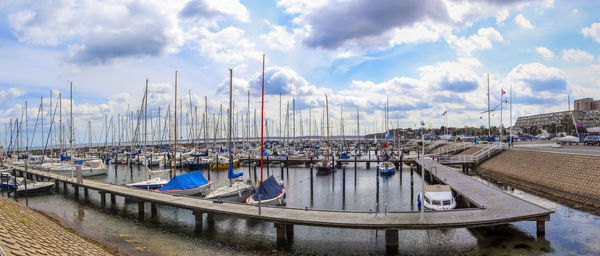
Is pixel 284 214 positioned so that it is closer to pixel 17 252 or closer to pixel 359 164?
pixel 17 252

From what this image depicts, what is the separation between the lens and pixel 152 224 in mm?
27312

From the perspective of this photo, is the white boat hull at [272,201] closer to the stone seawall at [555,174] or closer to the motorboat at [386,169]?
the stone seawall at [555,174]

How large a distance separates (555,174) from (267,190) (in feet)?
109

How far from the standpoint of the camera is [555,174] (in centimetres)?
3609

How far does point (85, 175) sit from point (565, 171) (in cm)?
7582


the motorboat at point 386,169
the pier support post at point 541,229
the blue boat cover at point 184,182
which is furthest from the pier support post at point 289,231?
the motorboat at point 386,169

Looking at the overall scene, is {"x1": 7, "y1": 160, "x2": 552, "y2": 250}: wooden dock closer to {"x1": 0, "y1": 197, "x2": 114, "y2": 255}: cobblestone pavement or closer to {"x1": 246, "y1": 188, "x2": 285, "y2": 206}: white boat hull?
{"x1": 246, "y1": 188, "x2": 285, "y2": 206}: white boat hull

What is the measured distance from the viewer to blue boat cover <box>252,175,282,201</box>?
27625 mm

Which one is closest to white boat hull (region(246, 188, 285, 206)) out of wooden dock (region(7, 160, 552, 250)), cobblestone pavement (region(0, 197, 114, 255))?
wooden dock (region(7, 160, 552, 250))

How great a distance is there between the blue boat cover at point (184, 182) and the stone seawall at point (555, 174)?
1481 inches

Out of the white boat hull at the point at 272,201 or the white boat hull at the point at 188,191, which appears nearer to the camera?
the white boat hull at the point at 272,201

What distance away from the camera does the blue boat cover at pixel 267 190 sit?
27.6 m

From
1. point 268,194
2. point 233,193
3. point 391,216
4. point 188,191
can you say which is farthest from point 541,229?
point 188,191

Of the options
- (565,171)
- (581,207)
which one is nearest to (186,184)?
(581,207)
